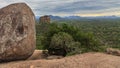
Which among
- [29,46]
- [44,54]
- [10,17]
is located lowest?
[44,54]

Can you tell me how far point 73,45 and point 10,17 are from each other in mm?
4432

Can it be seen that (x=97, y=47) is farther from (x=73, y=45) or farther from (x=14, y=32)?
(x=14, y=32)

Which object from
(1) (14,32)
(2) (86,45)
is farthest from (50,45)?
(1) (14,32)

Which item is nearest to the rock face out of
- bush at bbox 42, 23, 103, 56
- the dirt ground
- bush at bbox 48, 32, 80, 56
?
the dirt ground

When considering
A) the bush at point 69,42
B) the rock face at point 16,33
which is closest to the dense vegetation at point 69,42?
the bush at point 69,42

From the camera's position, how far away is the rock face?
15.8 metres

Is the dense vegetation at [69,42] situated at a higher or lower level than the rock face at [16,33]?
lower

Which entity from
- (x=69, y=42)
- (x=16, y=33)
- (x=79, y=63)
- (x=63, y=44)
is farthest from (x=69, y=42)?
(x=79, y=63)

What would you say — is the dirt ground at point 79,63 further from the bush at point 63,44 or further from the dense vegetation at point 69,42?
the bush at point 63,44

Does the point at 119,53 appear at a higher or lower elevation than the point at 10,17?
lower

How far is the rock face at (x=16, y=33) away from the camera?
15.8 m

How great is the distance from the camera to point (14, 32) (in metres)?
16.0

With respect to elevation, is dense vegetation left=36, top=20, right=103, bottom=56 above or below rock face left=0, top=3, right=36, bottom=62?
below

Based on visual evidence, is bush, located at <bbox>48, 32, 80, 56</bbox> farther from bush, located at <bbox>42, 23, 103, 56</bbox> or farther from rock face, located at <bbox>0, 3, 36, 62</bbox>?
rock face, located at <bbox>0, 3, 36, 62</bbox>
